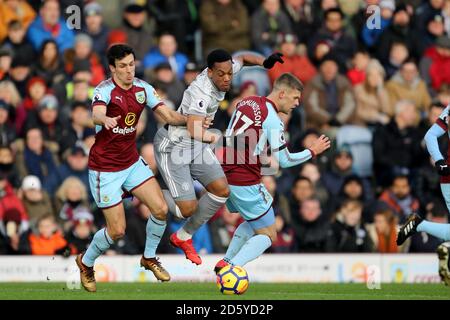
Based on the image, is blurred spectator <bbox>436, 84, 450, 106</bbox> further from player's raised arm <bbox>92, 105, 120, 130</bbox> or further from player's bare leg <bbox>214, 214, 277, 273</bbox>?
player's raised arm <bbox>92, 105, 120, 130</bbox>

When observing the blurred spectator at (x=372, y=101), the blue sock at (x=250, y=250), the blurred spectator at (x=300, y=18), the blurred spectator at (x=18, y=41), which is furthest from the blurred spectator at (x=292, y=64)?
the blue sock at (x=250, y=250)

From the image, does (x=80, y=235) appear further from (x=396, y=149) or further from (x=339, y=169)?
(x=396, y=149)

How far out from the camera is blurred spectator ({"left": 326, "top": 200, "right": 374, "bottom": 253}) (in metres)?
21.0

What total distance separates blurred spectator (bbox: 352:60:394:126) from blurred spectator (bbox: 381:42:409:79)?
1.74 ft

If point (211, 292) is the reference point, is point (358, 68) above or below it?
above

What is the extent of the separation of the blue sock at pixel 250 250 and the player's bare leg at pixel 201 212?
2.04 ft

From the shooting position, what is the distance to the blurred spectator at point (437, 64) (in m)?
24.2

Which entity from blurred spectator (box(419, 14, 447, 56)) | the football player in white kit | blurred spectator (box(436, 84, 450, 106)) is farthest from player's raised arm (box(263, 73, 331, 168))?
blurred spectator (box(419, 14, 447, 56))

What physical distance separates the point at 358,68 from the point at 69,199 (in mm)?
5932

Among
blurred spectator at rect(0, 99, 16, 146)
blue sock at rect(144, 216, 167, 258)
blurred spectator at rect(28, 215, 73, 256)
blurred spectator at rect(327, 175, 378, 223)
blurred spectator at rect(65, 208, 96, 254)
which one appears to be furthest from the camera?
blurred spectator at rect(0, 99, 16, 146)

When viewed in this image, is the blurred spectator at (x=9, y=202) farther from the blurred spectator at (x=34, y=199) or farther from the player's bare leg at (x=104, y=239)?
the player's bare leg at (x=104, y=239)

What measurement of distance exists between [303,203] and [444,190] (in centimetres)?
461

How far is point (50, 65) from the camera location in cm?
2278

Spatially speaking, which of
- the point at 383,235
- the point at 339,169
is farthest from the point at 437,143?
the point at 339,169
